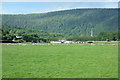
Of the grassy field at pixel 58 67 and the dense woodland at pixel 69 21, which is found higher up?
the dense woodland at pixel 69 21

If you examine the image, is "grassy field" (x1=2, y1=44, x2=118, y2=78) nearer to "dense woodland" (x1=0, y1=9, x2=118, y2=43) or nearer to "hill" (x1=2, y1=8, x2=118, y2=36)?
"dense woodland" (x1=0, y1=9, x2=118, y2=43)

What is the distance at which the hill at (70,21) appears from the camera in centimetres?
16488

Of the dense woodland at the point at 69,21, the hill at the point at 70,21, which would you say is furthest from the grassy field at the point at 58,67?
the hill at the point at 70,21

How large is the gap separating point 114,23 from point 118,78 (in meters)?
157

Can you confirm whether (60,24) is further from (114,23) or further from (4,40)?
(4,40)

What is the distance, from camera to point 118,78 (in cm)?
765

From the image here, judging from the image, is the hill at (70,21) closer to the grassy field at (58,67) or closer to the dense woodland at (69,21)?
the dense woodland at (69,21)

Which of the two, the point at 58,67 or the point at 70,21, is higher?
the point at 70,21

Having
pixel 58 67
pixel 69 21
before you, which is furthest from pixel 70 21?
pixel 58 67

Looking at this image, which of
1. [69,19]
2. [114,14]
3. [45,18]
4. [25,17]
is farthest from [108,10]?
[25,17]

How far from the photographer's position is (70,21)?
612ft

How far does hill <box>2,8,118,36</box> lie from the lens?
165 m

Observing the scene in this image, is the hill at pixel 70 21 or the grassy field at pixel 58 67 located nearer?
the grassy field at pixel 58 67

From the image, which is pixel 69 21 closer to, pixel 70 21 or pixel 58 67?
pixel 70 21
